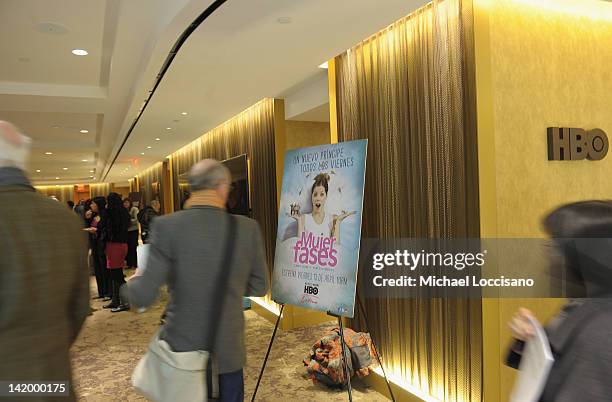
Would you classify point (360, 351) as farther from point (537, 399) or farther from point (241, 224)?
point (537, 399)

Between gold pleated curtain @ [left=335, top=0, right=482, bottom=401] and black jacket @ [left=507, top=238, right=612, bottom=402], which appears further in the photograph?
gold pleated curtain @ [left=335, top=0, right=482, bottom=401]

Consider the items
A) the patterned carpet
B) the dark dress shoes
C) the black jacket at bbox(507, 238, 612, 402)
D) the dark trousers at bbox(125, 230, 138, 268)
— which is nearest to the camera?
the black jacket at bbox(507, 238, 612, 402)

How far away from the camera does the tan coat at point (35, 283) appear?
1457mm

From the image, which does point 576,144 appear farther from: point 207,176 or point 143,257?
point 143,257

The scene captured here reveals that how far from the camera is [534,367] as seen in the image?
1.12m

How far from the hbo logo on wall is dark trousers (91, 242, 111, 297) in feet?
18.9

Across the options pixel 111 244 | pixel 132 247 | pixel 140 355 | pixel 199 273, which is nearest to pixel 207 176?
pixel 199 273

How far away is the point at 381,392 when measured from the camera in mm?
3539

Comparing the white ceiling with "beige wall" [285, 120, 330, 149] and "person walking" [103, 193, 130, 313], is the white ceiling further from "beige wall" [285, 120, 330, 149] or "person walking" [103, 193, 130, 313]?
"person walking" [103, 193, 130, 313]

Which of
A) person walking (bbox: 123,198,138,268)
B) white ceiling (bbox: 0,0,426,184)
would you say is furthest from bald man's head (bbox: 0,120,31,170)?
person walking (bbox: 123,198,138,268)

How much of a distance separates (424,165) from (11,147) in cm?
237

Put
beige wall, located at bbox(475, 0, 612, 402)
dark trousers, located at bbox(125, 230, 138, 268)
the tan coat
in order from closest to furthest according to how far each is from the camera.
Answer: the tan coat, beige wall, located at bbox(475, 0, 612, 402), dark trousers, located at bbox(125, 230, 138, 268)

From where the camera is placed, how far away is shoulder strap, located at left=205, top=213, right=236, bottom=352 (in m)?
1.93

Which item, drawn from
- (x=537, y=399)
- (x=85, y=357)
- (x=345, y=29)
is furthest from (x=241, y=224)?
(x=85, y=357)
